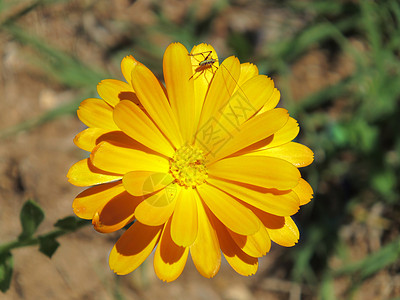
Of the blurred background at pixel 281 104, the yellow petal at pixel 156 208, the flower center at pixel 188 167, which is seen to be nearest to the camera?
the yellow petal at pixel 156 208

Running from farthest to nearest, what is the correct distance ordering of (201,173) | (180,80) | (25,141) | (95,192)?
(25,141) < (201,173) < (180,80) < (95,192)

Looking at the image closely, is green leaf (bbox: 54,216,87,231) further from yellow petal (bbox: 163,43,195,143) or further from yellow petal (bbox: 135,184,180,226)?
yellow petal (bbox: 163,43,195,143)

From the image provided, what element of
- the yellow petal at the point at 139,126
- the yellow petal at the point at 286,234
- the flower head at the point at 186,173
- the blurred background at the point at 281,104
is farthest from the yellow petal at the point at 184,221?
the blurred background at the point at 281,104

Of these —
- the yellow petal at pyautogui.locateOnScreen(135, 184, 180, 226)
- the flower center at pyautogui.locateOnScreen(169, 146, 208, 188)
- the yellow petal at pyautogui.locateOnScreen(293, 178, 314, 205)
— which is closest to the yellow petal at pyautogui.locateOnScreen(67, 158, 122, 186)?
the yellow petal at pyautogui.locateOnScreen(135, 184, 180, 226)

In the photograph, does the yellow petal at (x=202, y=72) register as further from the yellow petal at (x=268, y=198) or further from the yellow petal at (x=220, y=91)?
the yellow petal at (x=268, y=198)

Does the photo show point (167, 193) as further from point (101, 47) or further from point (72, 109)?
point (101, 47)

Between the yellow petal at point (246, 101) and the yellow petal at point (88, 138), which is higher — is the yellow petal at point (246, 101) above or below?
below

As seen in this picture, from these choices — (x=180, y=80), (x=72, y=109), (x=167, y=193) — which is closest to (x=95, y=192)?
(x=167, y=193)
